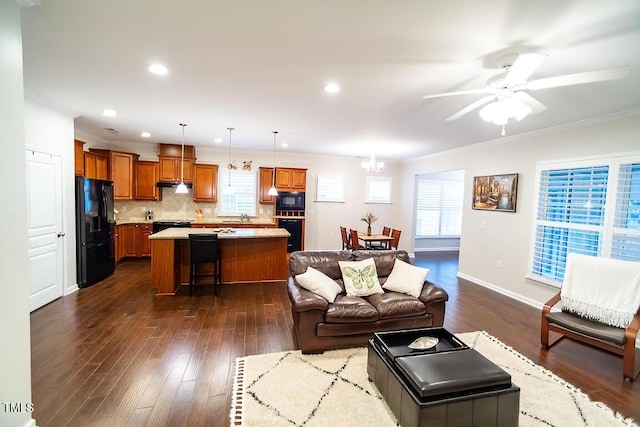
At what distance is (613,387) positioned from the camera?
2385mm

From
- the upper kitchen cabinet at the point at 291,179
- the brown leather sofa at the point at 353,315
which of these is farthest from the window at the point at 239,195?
the brown leather sofa at the point at 353,315

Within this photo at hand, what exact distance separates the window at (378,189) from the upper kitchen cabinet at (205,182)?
164 inches

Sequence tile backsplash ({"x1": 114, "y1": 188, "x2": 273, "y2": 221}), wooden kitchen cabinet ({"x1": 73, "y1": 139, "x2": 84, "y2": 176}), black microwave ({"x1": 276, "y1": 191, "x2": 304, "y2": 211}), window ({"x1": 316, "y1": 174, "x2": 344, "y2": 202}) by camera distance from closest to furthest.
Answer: wooden kitchen cabinet ({"x1": 73, "y1": 139, "x2": 84, "y2": 176}) < tile backsplash ({"x1": 114, "y1": 188, "x2": 273, "y2": 221}) < black microwave ({"x1": 276, "y1": 191, "x2": 304, "y2": 211}) < window ({"x1": 316, "y1": 174, "x2": 344, "y2": 202})

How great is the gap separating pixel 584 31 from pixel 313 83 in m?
2.05

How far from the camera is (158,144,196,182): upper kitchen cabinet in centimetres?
632

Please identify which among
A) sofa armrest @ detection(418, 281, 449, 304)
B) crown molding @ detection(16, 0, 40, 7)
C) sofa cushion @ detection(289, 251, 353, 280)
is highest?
crown molding @ detection(16, 0, 40, 7)

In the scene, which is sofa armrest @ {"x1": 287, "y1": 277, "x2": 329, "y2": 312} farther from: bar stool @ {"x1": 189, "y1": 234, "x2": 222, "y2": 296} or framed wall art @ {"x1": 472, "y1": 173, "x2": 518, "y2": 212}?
framed wall art @ {"x1": 472, "y1": 173, "x2": 518, "y2": 212}

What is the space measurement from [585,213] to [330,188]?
17.1ft

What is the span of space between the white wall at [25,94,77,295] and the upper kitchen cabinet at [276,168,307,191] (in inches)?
153

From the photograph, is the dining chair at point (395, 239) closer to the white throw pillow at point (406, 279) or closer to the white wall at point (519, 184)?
the white wall at point (519, 184)

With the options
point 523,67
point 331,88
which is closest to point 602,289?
point 523,67

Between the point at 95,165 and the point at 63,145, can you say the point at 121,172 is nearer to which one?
the point at 95,165

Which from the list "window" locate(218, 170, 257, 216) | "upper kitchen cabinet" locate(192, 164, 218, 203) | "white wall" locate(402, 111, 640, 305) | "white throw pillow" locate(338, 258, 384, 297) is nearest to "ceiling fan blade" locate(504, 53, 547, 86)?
"white throw pillow" locate(338, 258, 384, 297)

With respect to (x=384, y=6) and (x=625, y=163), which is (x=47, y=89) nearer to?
(x=384, y=6)
